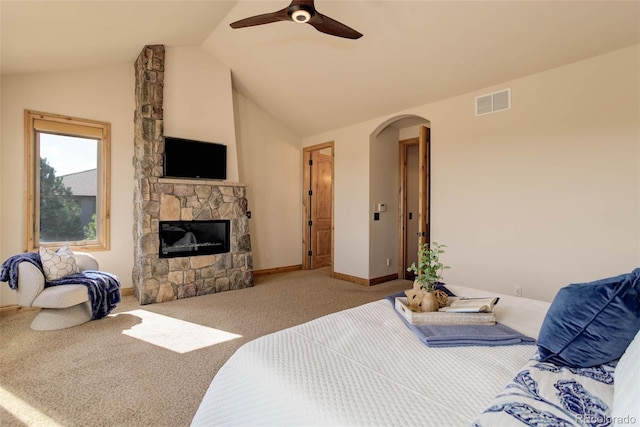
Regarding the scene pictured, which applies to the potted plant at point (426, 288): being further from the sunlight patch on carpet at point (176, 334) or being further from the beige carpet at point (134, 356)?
the sunlight patch on carpet at point (176, 334)

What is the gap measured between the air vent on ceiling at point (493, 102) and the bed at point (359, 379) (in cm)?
279

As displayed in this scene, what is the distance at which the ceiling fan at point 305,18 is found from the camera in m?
2.19

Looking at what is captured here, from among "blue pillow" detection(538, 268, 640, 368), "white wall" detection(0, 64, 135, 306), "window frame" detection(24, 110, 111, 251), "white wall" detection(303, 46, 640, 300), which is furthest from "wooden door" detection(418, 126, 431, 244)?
"window frame" detection(24, 110, 111, 251)

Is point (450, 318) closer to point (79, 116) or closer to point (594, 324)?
point (594, 324)

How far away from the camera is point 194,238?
4391mm

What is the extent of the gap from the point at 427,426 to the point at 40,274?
3719 mm

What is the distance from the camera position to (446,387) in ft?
3.09

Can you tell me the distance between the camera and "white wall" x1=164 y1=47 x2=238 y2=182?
4.20m

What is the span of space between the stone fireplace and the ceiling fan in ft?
6.71

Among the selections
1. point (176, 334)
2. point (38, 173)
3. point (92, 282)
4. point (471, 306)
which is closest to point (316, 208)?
point (176, 334)

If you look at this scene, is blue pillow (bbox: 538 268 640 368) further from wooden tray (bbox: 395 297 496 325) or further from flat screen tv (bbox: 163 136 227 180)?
flat screen tv (bbox: 163 136 227 180)

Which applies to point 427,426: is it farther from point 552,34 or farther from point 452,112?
point 452,112

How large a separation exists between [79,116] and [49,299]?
7.56ft

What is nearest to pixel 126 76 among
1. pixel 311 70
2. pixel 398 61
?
pixel 311 70
